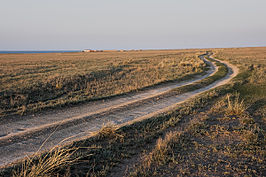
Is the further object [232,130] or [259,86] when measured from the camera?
[259,86]

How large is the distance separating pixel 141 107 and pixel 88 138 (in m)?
4.47

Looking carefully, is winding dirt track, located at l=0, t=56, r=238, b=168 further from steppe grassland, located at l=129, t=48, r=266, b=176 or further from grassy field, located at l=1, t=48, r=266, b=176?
steppe grassland, located at l=129, t=48, r=266, b=176

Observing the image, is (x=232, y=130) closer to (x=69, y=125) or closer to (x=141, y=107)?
(x=141, y=107)

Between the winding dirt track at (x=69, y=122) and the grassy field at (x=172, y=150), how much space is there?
0.62 m

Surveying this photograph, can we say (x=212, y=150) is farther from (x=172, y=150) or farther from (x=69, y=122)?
(x=69, y=122)

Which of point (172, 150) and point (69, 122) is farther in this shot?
point (69, 122)

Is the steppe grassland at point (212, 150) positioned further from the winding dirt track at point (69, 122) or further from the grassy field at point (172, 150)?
the winding dirt track at point (69, 122)

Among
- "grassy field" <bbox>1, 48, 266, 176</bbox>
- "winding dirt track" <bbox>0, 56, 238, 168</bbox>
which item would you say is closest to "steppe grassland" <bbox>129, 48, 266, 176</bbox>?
"grassy field" <bbox>1, 48, 266, 176</bbox>

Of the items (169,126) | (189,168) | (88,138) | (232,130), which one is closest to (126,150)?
(88,138)

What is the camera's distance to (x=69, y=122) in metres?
8.15

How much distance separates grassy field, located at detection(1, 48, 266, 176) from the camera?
4.84 meters

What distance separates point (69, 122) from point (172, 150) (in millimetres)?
4386

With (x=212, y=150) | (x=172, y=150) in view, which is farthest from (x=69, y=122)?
(x=212, y=150)

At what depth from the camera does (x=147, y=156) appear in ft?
18.0
